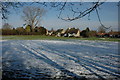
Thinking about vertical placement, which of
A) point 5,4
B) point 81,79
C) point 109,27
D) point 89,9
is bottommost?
point 81,79

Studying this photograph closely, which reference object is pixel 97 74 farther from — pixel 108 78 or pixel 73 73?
pixel 73 73

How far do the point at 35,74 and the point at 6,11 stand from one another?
254 cm

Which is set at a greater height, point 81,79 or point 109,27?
point 109,27

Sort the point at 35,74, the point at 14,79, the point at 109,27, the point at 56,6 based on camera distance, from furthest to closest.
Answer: the point at 35,74 → the point at 14,79 → the point at 56,6 → the point at 109,27

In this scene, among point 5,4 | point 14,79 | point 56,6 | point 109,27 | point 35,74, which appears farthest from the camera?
point 35,74

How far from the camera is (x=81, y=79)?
180 inches

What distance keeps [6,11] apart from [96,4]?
7.34ft

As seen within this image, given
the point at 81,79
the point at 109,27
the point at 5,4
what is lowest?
the point at 81,79

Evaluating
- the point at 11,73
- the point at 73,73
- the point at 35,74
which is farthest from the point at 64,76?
the point at 11,73

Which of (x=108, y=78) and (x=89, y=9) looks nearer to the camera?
(x=89, y=9)

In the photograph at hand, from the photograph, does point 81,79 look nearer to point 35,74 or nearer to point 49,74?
point 49,74

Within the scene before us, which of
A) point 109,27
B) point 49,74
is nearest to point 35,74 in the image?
point 49,74

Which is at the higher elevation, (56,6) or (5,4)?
(5,4)

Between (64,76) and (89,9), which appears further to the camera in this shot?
(64,76)
